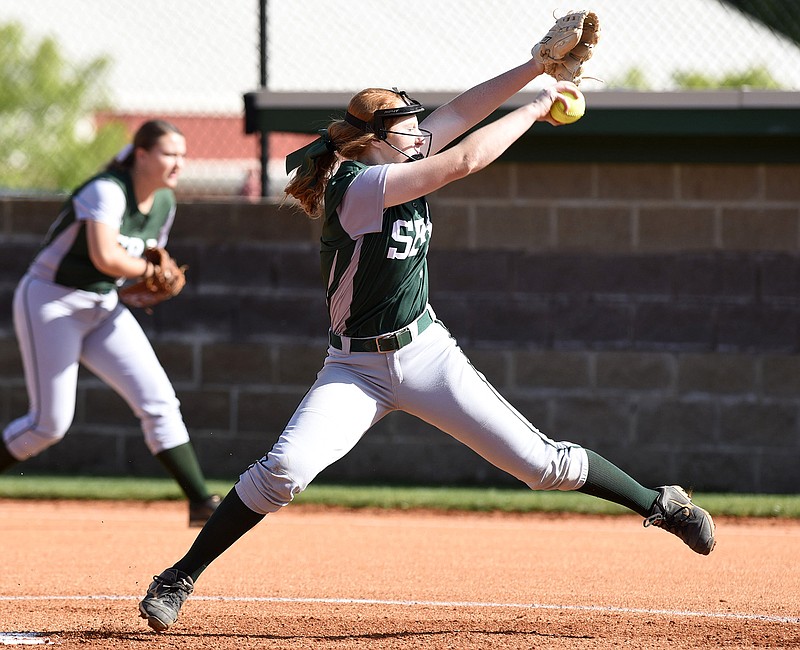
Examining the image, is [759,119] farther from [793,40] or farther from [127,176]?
[127,176]

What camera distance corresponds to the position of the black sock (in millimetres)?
3998


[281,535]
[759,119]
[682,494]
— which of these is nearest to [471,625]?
[682,494]

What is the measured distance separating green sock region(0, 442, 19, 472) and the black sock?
2.48 metres

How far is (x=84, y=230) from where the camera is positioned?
6059 mm

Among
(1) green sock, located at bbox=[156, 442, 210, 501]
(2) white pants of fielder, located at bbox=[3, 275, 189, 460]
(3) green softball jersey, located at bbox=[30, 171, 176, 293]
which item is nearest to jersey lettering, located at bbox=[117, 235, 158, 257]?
(3) green softball jersey, located at bbox=[30, 171, 176, 293]

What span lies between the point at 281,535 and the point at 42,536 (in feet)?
4.10

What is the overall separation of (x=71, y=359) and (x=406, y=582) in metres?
2.06

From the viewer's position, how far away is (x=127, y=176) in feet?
20.1

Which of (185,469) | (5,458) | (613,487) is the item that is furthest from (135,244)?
(613,487)

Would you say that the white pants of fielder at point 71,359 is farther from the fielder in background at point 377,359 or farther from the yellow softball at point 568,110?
the yellow softball at point 568,110

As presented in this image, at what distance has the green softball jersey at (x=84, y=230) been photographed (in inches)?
235

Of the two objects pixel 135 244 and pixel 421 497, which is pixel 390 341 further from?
pixel 421 497

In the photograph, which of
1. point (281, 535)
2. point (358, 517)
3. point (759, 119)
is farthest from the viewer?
point (759, 119)

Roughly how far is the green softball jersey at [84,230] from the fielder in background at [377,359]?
2.01 meters
